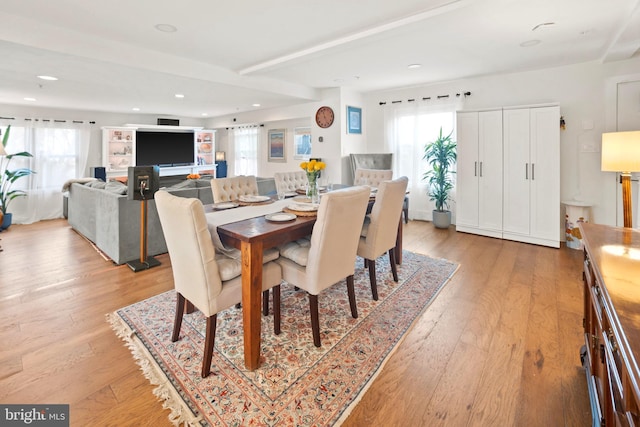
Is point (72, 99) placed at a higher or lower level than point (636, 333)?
higher

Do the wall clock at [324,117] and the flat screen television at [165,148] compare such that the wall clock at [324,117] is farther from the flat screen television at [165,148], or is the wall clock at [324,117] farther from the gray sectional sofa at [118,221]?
the flat screen television at [165,148]

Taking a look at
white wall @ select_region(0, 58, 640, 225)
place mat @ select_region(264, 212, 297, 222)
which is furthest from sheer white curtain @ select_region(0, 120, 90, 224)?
place mat @ select_region(264, 212, 297, 222)

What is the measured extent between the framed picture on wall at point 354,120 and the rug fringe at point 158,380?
4640mm

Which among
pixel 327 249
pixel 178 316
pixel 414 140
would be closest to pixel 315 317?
pixel 327 249

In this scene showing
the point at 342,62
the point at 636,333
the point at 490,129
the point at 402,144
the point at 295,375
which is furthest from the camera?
the point at 402,144

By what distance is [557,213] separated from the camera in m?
4.09

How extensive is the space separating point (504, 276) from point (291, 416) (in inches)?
105

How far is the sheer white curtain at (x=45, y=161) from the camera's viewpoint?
604 cm

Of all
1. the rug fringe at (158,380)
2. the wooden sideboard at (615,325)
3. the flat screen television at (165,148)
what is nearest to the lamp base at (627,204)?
the wooden sideboard at (615,325)

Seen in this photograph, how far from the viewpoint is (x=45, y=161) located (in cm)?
635

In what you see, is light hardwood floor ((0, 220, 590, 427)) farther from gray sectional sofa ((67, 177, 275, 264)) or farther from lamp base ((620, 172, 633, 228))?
lamp base ((620, 172, 633, 228))

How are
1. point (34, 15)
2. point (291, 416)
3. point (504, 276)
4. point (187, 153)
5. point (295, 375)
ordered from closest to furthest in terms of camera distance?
1. point (291, 416)
2. point (295, 375)
3. point (34, 15)
4. point (504, 276)
5. point (187, 153)

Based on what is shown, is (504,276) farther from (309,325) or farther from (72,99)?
(72,99)

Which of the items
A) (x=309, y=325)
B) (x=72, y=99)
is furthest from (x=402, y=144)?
→ (x=72, y=99)
